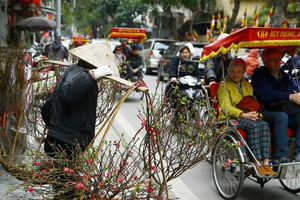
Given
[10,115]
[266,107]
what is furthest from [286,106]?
[10,115]

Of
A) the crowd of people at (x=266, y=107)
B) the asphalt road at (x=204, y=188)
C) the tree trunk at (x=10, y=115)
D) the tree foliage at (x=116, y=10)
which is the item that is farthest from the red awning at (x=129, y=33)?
the tree foliage at (x=116, y=10)

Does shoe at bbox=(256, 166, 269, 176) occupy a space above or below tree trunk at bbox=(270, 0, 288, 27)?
below

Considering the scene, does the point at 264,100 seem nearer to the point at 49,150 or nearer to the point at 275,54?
the point at 275,54

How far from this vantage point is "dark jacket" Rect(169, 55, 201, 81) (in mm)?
7461

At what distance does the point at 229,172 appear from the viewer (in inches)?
175

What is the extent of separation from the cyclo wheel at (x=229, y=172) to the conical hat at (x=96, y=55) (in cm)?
154

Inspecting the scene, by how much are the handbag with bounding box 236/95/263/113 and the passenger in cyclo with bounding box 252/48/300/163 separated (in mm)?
112

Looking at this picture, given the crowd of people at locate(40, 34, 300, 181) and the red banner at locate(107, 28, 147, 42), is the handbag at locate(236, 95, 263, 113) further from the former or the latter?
the red banner at locate(107, 28, 147, 42)

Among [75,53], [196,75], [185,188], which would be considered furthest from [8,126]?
[196,75]

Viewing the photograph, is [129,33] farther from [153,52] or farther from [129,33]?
[153,52]

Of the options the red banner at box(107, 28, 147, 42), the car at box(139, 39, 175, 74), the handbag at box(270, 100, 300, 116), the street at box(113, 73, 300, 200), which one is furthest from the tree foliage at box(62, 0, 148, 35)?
the handbag at box(270, 100, 300, 116)

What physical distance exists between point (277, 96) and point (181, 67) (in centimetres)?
288

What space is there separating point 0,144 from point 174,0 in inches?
A: 930

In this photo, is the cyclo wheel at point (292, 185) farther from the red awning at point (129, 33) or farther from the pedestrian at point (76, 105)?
the red awning at point (129, 33)
